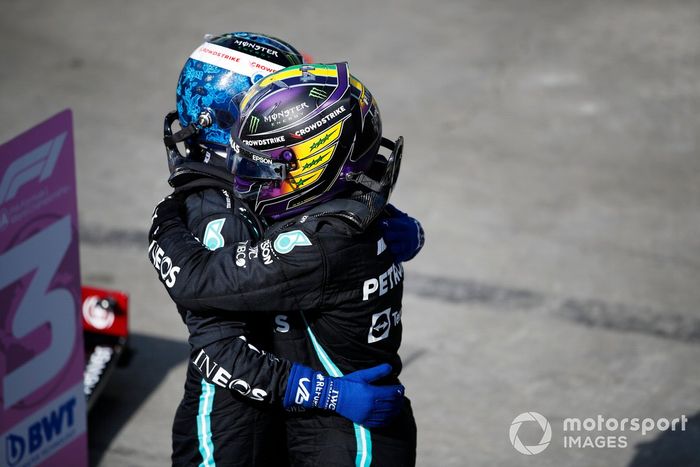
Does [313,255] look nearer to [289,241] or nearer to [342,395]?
[289,241]

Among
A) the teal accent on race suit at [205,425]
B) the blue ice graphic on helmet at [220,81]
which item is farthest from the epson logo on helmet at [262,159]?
the teal accent on race suit at [205,425]

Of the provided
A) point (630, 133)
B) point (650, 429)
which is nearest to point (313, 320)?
point (650, 429)

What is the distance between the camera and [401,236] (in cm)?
312

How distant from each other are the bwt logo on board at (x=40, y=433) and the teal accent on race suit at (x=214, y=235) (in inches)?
59.6

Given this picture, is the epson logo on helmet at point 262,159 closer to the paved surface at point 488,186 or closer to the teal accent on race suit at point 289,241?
the teal accent on race suit at point 289,241

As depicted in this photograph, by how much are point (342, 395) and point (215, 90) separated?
1.10 metres

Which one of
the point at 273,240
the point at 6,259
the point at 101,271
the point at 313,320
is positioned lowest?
the point at 101,271

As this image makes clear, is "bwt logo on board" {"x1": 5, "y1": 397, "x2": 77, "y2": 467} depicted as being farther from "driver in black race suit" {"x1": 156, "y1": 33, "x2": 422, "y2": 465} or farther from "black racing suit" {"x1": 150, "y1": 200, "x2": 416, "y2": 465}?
"black racing suit" {"x1": 150, "y1": 200, "x2": 416, "y2": 465}

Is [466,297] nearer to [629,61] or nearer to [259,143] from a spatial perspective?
[259,143]

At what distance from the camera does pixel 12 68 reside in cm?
883

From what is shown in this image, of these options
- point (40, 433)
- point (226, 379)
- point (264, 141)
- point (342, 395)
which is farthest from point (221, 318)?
point (40, 433)

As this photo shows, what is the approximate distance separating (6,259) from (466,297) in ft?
10.8

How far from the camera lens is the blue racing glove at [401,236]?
10.1ft

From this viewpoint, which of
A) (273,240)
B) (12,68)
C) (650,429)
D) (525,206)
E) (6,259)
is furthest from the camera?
(12,68)
